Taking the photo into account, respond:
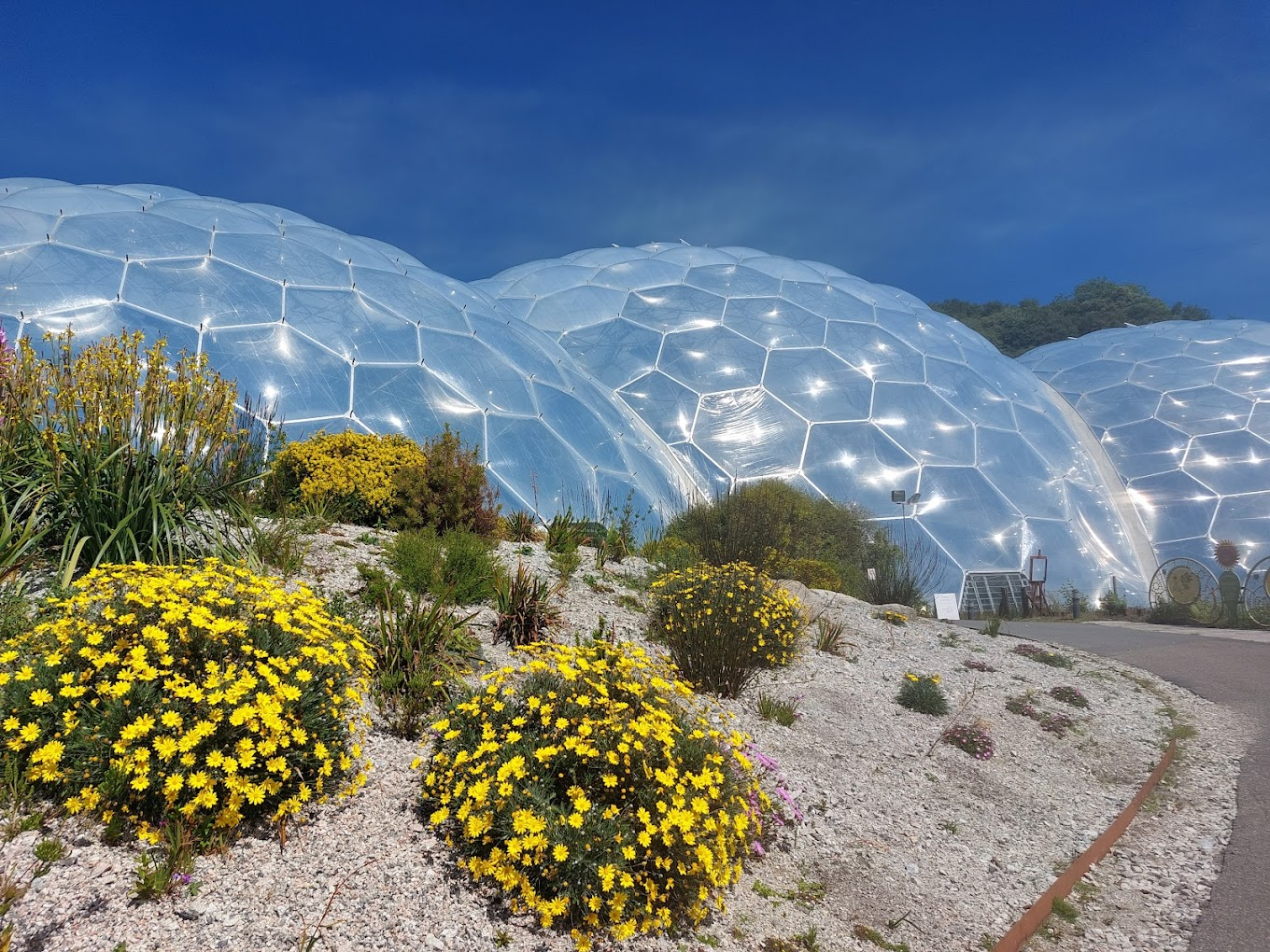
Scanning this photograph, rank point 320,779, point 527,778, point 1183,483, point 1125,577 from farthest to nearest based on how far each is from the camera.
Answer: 1. point 1183,483
2. point 1125,577
3. point 527,778
4. point 320,779

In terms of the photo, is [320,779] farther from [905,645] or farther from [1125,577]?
[1125,577]

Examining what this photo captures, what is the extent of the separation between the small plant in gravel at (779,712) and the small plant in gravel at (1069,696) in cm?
398

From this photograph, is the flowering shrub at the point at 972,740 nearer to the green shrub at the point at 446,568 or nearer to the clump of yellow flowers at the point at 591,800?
the clump of yellow flowers at the point at 591,800

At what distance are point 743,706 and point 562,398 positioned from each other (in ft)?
31.4

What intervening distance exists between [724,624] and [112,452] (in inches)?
189

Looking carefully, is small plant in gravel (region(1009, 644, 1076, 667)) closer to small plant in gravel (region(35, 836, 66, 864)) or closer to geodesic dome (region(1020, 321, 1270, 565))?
small plant in gravel (region(35, 836, 66, 864))

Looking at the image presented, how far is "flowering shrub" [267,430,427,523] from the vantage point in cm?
799

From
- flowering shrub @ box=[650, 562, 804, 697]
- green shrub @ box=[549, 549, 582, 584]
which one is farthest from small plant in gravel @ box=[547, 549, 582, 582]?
flowering shrub @ box=[650, 562, 804, 697]

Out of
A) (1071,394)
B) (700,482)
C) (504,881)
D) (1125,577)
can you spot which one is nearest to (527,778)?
(504,881)

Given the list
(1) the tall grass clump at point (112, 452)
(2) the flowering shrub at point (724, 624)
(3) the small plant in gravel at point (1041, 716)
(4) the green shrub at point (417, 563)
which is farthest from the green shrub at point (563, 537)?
(3) the small plant in gravel at point (1041, 716)

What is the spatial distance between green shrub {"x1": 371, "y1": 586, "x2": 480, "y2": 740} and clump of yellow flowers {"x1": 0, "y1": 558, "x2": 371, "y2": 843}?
0.71m

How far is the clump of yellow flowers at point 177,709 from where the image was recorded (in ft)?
8.68

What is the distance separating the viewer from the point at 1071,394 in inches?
1097

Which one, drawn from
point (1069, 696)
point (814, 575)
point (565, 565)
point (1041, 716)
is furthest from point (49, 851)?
point (814, 575)
